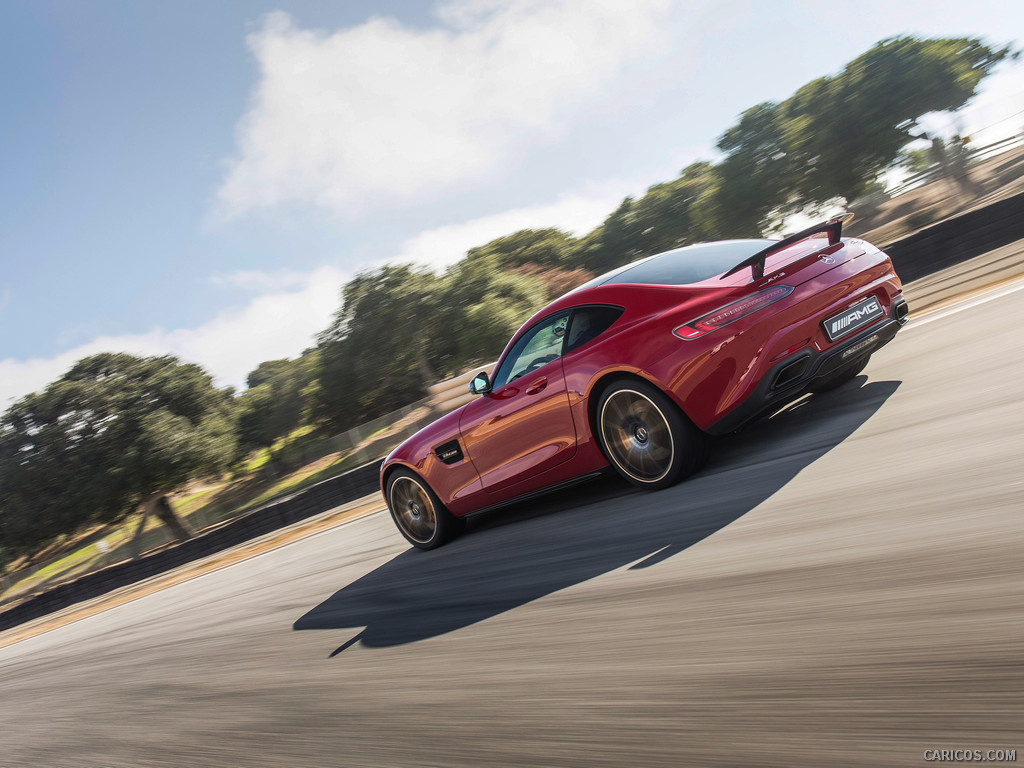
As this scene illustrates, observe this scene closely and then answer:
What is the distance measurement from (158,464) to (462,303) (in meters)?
15.4

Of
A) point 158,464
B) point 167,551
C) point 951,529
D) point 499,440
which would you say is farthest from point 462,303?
point 951,529

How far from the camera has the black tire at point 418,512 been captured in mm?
5945

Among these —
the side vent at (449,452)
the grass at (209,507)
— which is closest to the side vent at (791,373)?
the side vent at (449,452)

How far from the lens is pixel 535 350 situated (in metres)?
5.05

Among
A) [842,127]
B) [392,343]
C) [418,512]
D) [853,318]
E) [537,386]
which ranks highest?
[842,127]

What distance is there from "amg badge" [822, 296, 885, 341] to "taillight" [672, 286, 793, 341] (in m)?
0.35

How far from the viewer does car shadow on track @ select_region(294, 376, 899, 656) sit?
3.82 meters

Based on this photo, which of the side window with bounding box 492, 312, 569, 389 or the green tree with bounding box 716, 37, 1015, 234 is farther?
the green tree with bounding box 716, 37, 1015, 234

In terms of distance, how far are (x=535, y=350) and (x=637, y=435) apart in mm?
959

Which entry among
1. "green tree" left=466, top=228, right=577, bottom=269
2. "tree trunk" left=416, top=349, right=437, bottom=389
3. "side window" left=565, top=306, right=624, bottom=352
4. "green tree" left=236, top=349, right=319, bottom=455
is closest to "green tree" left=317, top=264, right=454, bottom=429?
"tree trunk" left=416, top=349, right=437, bottom=389

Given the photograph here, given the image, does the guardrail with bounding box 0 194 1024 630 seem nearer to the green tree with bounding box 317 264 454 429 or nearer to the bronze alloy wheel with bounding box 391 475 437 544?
the bronze alloy wheel with bounding box 391 475 437 544

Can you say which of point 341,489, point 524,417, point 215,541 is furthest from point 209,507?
point 524,417

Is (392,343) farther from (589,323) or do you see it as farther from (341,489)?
(589,323)

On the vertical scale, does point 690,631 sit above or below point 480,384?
below
